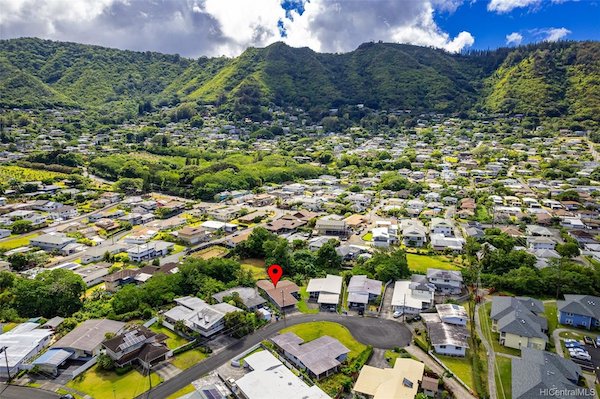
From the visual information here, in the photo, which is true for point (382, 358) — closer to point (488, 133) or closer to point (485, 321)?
point (485, 321)

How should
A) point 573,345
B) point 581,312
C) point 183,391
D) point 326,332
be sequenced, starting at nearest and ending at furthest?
point 183,391
point 573,345
point 326,332
point 581,312

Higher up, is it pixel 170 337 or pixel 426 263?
pixel 426 263

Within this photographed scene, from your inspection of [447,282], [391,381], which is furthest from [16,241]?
[447,282]

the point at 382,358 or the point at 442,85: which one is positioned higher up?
the point at 442,85

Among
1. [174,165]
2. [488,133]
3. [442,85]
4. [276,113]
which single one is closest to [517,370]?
[174,165]

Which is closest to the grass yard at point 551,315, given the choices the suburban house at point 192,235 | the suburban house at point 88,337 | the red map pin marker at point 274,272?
the red map pin marker at point 274,272

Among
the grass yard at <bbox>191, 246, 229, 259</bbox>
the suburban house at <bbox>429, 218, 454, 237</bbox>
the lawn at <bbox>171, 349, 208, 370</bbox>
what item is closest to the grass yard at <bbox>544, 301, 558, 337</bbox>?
the suburban house at <bbox>429, 218, 454, 237</bbox>

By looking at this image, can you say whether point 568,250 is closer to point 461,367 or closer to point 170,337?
point 461,367
